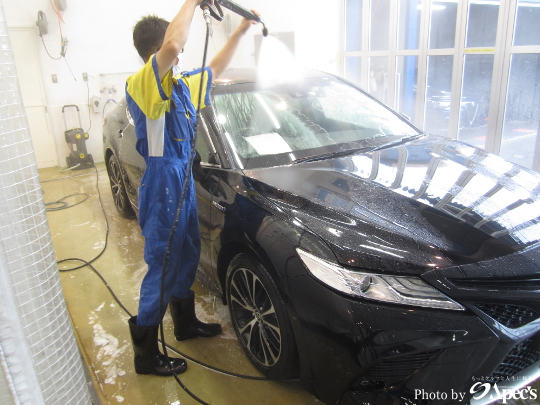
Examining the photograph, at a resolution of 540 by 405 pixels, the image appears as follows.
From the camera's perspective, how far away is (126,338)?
7.57 ft

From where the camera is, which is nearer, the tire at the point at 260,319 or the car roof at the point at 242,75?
the tire at the point at 260,319

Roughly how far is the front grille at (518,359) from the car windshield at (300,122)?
3.84 feet

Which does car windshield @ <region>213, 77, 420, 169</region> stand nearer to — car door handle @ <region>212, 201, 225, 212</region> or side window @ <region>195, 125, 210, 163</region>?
side window @ <region>195, 125, 210, 163</region>

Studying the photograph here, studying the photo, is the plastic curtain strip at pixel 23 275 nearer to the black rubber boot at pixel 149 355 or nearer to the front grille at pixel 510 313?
the black rubber boot at pixel 149 355

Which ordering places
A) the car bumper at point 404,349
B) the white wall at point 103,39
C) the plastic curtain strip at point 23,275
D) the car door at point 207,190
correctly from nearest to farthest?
the plastic curtain strip at point 23,275 → the car bumper at point 404,349 → the car door at point 207,190 → the white wall at point 103,39

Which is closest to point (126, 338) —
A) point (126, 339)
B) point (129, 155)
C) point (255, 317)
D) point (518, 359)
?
point (126, 339)

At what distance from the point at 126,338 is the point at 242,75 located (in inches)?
65.9

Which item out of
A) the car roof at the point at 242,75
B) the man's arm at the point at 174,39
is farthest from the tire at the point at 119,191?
the man's arm at the point at 174,39

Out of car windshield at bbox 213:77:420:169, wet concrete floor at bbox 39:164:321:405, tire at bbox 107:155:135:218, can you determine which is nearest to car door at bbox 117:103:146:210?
tire at bbox 107:155:135:218

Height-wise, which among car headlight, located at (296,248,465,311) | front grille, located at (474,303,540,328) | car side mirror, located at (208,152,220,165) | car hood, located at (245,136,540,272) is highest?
car side mirror, located at (208,152,220,165)

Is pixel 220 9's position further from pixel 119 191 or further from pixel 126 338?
pixel 119 191

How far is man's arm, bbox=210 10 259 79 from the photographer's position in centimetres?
212

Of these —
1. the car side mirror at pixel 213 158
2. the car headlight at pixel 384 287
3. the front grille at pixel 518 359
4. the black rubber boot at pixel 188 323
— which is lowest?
the black rubber boot at pixel 188 323

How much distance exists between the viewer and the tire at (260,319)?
1658 mm
